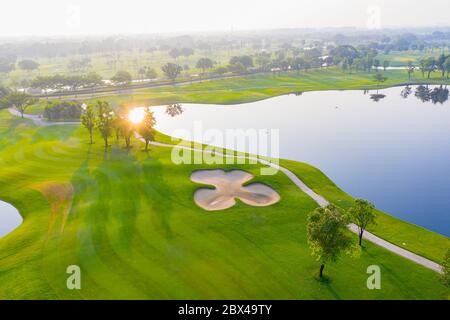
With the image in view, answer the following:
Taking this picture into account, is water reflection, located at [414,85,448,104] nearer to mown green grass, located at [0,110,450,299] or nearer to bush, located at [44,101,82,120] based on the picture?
mown green grass, located at [0,110,450,299]

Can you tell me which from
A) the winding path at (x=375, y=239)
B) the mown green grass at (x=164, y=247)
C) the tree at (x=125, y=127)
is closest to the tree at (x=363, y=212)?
the mown green grass at (x=164, y=247)

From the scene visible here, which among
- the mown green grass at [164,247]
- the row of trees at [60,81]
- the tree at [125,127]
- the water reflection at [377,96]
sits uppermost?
the row of trees at [60,81]

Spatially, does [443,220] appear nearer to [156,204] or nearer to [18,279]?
[156,204]

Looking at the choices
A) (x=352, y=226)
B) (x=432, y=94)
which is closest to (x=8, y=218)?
(x=352, y=226)

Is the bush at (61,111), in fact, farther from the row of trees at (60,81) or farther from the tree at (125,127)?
the row of trees at (60,81)

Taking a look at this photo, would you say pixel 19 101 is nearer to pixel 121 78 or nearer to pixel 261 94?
pixel 121 78

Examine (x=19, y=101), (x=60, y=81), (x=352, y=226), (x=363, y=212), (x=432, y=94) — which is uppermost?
(x=60, y=81)
